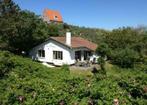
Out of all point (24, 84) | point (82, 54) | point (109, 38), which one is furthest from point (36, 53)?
point (24, 84)

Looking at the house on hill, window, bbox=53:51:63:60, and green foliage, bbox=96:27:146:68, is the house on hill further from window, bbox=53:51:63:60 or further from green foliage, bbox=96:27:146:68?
Answer: window, bbox=53:51:63:60

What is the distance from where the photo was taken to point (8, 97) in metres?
6.80

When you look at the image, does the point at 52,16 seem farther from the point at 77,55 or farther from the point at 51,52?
the point at 77,55

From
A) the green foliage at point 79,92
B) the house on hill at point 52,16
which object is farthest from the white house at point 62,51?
the house on hill at point 52,16

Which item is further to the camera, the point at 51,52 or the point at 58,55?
the point at 51,52

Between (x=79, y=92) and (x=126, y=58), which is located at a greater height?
(x=126, y=58)

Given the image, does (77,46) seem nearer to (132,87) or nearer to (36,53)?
(36,53)

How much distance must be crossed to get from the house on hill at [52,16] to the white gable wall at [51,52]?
141 ft

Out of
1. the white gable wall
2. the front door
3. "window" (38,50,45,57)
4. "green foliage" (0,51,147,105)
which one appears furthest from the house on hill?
"green foliage" (0,51,147,105)

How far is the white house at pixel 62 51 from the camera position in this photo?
33406 mm

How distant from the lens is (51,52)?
3528cm

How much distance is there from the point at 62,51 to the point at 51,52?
2.06 m

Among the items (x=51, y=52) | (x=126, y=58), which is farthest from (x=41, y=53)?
(x=126, y=58)

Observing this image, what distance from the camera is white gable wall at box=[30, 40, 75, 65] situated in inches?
1314
